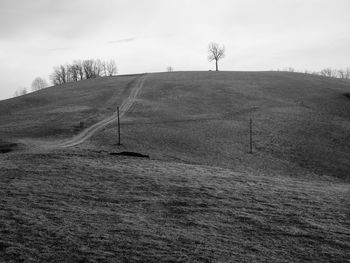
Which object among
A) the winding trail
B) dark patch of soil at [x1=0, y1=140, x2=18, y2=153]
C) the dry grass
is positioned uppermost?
the winding trail

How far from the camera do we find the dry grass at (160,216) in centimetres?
1035

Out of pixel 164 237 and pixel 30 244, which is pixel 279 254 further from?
pixel 30 244

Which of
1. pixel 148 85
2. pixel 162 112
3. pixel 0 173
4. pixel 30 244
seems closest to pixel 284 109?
pixel 162 112

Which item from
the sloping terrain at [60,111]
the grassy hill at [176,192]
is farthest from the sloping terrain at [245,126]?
the sloping terrain at [60,111]

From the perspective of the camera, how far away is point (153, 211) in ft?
44.7

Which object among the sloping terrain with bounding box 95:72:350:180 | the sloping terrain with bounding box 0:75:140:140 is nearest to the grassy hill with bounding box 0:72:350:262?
the sloping terrain with bounding box 95:72:350:180

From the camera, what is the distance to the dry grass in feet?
34.0

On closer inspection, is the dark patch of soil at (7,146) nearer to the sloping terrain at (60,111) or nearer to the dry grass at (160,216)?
the sloping terrain at (60,111)

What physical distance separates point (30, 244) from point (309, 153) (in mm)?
27477

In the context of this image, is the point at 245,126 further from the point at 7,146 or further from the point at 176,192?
the point at 176,192

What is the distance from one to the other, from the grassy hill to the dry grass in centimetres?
4

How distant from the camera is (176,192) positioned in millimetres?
16094

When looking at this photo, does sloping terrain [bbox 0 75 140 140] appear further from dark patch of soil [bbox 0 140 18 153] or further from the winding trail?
dark patch of soil [bbox 0 140 18 153]

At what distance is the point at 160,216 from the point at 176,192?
3.01 meters
